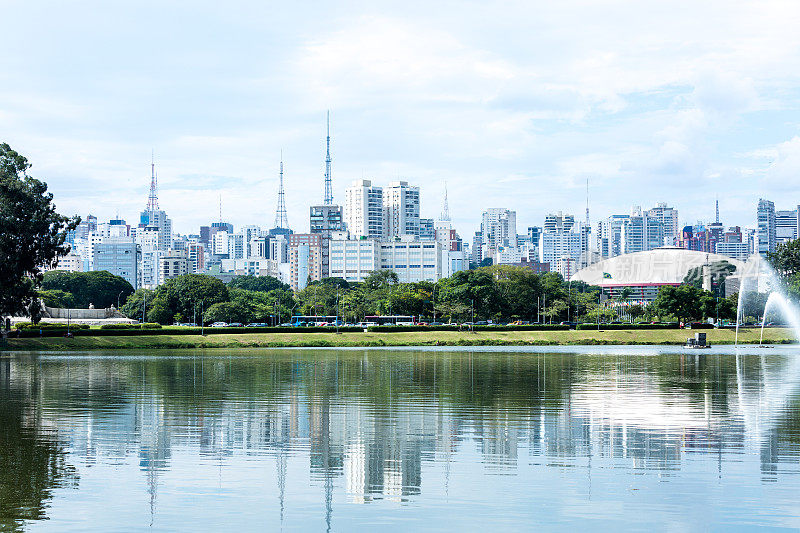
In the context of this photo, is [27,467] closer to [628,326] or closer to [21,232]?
[21,232]

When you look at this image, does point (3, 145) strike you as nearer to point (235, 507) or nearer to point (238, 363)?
point (238, 363)

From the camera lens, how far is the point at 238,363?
60969mm

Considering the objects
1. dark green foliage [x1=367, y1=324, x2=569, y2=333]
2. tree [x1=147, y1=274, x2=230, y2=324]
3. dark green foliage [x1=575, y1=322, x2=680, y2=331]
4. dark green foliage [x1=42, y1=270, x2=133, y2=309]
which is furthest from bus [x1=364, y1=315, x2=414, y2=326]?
dark green foliage [x1=42, y1=270, x2=133, y2=309]

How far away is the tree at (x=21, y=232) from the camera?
77.1m

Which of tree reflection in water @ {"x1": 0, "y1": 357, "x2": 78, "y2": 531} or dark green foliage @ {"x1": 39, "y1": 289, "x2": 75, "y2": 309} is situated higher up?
dark green foliage @ {"x1": 39, "y1": 289, "x2": 75, "y2": 309}

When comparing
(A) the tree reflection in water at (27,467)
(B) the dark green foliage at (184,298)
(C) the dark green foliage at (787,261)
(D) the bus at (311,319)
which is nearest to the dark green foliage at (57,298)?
(B) the dark green foliage at (184,298)

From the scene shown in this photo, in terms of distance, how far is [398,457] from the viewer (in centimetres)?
2077

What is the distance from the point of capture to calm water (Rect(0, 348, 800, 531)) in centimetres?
1559

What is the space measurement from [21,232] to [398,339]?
1609 inches

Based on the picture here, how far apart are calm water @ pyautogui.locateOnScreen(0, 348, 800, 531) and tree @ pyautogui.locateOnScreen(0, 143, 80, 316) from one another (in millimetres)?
41266

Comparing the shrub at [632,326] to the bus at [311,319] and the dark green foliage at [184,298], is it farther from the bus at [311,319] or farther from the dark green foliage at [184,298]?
the bus at [311,319]

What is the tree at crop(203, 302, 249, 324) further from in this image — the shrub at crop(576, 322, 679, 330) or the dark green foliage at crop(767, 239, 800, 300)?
the dark green foliage at crop(767, 239, 800, 300)

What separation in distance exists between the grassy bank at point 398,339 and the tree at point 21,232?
7376 mm

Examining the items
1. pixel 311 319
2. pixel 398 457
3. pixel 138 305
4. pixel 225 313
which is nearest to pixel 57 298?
pixel 138 305
